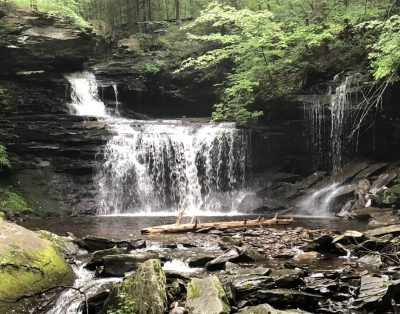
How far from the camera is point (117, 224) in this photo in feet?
52.2

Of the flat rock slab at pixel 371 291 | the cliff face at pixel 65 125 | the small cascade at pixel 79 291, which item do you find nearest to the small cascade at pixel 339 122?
the cliff face at pixel 65 125

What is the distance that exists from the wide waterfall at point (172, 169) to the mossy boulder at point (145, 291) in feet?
45.5

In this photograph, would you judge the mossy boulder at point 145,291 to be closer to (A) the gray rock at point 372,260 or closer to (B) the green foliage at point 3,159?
(A) the gray rock at point 372,260

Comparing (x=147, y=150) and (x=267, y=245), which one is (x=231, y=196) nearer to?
(x=147, y=150)

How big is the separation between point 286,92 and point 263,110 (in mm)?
1587

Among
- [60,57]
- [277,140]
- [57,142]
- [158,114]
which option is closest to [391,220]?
[277,140]

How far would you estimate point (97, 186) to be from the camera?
68.0ft

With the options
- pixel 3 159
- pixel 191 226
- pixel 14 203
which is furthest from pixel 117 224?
pixel 3 159

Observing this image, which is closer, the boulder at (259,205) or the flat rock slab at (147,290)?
the flat rock slab at (147,290)

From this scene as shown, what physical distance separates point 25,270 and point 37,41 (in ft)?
61.8

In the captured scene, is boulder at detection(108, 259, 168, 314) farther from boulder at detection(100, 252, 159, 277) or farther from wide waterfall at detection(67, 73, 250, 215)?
wide waterfall at detection(67, 73, 250, 215)

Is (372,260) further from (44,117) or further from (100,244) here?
(44,117)

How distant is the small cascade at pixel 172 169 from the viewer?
20828mm

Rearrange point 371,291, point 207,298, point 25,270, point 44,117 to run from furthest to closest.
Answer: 1. point 44,117
2. point 25,270
3. point 371,291
4. point 207,298
